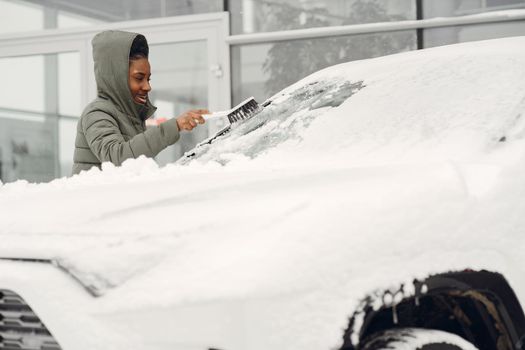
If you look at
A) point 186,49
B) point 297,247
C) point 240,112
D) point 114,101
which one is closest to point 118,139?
point 114,101

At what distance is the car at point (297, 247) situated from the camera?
1.41 meters

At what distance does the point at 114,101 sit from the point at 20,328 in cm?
194

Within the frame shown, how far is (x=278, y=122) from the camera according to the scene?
8.54ft

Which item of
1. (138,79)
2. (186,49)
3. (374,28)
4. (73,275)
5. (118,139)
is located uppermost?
(374,28)

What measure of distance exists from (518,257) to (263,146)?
0.92 meters

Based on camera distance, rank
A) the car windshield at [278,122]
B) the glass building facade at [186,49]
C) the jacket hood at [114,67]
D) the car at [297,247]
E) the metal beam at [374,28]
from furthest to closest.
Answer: the glass building facade at [186,49], the metal beam at [374,28], the jacket hood at [114,67], the car windshield at [278,122], the car at [297,247]

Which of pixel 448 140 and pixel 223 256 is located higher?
pixel 448 140

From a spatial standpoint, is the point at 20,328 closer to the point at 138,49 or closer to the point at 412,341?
the point at 412,341

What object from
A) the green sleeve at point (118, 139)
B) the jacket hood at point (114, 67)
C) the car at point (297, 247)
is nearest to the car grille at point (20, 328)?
the car at point (297, 247)

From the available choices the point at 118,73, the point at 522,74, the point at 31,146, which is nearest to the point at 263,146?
the point at 522,74

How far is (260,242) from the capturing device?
4.77 feet

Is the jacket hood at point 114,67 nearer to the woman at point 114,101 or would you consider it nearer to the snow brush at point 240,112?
the woman at point 114,101

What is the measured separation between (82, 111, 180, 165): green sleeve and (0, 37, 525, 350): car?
2.65 ft

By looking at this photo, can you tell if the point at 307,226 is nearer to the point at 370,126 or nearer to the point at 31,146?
the point at 370,126
